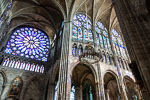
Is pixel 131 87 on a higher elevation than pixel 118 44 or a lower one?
lower

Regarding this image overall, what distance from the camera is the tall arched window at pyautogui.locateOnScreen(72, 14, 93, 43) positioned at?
15008 mm

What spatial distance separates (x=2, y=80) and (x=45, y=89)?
4.85m

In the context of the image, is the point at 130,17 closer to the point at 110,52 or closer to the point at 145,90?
the point at 145,90

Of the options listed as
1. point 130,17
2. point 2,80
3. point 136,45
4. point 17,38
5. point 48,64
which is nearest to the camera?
point 136,45

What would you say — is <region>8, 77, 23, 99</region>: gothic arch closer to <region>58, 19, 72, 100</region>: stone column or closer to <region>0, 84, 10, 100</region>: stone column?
<region>0, 84, 10, 100</region>: stone column

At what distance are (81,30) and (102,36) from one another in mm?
3088

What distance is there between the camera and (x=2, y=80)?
544 inches

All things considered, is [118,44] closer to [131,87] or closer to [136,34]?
[131,87]

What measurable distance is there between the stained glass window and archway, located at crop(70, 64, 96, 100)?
5608mm

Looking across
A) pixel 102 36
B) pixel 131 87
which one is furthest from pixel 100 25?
pixel 131 87

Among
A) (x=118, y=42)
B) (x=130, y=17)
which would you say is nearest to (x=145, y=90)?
(x=130, y=17)

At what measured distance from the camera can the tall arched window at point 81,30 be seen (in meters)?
15.0

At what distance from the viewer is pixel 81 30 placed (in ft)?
52.9

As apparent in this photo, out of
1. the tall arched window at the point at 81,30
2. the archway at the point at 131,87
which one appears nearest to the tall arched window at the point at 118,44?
the archway at the point at 131,87
